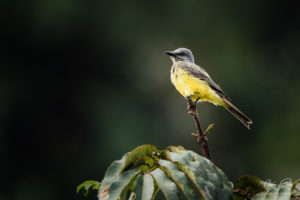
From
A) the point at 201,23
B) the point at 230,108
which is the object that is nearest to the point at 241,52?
the point at 201,23

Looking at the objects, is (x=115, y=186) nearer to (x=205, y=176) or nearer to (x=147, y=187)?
(x=147, y=187)

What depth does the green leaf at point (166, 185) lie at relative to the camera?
1.79 m

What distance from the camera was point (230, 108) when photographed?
486cm

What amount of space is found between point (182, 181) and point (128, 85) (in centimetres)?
1185

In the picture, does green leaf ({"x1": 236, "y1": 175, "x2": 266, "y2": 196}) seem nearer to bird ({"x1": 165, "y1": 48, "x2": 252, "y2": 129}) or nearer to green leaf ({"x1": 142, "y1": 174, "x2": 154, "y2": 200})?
green leaf ({"x1": 142, "y1": 174, "x2": 154, "y2": 200})

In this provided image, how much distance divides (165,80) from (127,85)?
1.00m

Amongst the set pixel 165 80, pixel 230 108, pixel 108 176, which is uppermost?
pixel 165 80

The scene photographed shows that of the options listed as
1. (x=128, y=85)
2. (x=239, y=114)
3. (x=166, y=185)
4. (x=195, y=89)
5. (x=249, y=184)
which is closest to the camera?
(x=166, y=185)

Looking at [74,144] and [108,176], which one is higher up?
Result: [74,144]

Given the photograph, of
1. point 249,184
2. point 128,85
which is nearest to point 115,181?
Answer: point 249,184

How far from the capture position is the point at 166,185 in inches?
72.2

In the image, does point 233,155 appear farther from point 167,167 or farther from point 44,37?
point 167,167

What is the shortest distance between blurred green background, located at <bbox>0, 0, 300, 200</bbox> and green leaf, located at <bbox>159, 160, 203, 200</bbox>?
9876mm

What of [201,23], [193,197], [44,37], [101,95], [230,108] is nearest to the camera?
[193,197]
